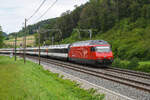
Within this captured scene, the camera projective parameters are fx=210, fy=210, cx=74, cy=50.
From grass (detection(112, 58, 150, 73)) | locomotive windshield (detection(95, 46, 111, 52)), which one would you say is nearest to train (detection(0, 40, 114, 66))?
locomotive windshield (detection(95, 46, 111, 52))

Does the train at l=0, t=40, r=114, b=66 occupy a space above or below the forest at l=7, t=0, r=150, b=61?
below

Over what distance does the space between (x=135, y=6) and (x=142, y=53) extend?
33139mm

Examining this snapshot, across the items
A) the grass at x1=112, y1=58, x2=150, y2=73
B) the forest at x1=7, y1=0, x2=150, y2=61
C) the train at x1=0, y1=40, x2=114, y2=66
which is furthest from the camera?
the forest at x1=7, y1=0, x2=150, y2=61

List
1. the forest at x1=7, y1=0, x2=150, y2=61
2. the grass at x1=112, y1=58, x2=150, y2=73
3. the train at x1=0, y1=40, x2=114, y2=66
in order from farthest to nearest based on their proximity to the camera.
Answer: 1. the forest at x1=7, y1=0, x2=150, y2=61
2. the train at x1=0, y1=40, x2=114, y2=66
3. the grass at x1=112, y1=58, x2=150, y2=73

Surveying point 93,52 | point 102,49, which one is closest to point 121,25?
point 102,49

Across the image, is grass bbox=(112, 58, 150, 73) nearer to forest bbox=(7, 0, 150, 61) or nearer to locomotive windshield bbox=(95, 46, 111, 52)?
locomotive windshield bbox=(95, 46, 111, 52)

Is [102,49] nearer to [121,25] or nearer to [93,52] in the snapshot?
[93,52]

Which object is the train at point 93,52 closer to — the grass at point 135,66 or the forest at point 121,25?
the grass at point 135,66

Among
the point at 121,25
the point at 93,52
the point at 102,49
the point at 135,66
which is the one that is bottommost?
the point at 135,66

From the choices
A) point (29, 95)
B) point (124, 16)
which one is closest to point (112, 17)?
point (124, 16)

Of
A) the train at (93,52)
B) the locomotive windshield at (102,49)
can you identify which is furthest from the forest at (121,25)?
the locomotive windshield at (102,49)

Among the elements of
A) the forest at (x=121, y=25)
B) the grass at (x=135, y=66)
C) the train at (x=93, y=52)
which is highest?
the forest at (x=121, y=25)

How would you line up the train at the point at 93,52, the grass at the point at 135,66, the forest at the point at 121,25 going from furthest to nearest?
the forest at the point at 121,25 → the train at the point at 93,52 → the grass at the point at 135,66

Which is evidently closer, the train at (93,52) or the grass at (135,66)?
the grass at (135,66)
